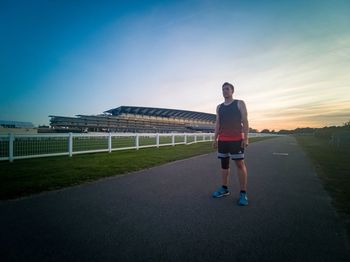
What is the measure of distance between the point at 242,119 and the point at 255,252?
2.14m

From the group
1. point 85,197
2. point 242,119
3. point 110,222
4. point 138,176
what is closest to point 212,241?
point 110,222

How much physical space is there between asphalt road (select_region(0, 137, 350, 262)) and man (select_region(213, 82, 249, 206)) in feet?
1.83

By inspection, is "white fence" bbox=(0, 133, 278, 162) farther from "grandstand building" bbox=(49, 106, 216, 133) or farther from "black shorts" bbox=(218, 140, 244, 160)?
"grandstand building" bbox=(49, 106, 216, 133)

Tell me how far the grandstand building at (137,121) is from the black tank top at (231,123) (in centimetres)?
4056

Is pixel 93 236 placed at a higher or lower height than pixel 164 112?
lower

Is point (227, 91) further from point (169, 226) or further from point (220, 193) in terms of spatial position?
point (169, 226)

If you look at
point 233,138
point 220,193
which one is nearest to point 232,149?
point 233,138

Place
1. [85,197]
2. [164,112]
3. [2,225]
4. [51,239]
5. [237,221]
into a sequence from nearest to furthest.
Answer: [51,239] → [2,225] → [237,221] → [85,197] → [164,112]

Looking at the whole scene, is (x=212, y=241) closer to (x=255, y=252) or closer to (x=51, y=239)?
A: (x=255, y=252)

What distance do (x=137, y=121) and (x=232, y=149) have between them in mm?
60392

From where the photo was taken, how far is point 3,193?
11.2 feet

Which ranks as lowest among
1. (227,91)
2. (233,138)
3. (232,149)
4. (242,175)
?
(242,175)

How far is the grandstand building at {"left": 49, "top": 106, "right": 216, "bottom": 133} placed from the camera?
47544mm

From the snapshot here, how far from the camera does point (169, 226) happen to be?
2.29m
